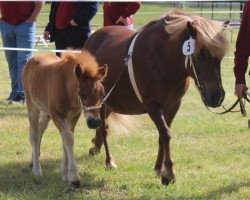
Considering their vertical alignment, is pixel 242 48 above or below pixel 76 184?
above

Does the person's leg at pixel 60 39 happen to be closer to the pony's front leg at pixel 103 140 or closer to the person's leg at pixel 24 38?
the person's leg at pixel 24 38

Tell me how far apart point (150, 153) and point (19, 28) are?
3958mm

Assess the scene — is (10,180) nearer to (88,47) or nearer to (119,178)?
(119,178)

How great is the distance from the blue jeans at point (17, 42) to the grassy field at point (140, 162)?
3.09ft

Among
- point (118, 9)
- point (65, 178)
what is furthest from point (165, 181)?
point (118, 9)

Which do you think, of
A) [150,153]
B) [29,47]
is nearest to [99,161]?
[150,153]

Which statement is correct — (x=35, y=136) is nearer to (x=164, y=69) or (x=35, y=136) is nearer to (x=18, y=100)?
(x=164, y=69)

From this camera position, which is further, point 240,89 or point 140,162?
point 140,162

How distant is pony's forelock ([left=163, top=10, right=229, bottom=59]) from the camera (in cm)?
485

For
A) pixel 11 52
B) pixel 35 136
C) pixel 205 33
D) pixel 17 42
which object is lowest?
pixel 11 52

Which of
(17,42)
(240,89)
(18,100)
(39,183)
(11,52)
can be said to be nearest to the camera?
(240,89)

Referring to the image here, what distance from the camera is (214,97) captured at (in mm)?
4895

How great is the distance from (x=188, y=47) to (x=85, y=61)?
2.99 ft

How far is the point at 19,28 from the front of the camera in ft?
31.5
